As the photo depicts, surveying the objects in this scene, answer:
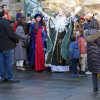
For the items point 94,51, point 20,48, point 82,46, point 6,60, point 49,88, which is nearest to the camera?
point 94,51

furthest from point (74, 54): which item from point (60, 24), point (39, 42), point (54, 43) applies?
point (39, 42)

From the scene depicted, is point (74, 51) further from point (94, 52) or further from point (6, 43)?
point (94, 52)

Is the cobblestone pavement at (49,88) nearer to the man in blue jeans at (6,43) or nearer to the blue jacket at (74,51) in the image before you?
the man in blue jeans at (6,43)

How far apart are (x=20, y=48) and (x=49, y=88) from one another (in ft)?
11.8

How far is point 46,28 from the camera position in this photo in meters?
11.6

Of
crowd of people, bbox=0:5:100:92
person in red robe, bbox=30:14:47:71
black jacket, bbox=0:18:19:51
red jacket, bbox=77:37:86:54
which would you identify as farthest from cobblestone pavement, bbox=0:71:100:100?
person in red robe, bbox=30:14:47:71

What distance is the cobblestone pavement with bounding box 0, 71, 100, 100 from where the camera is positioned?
23.9 feet

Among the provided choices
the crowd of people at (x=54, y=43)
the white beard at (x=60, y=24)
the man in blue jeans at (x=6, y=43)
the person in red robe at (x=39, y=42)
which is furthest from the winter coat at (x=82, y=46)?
the man in blue jeans at (x=6, y=43)

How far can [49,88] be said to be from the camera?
8344 millimetres

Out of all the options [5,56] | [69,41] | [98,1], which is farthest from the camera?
[98,1]

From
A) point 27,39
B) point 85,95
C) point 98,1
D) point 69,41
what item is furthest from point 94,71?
point 98,1

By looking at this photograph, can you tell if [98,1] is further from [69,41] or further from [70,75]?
[70,75]

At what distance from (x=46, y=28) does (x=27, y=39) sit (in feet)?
2.26

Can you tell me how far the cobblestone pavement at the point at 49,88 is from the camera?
729cm
